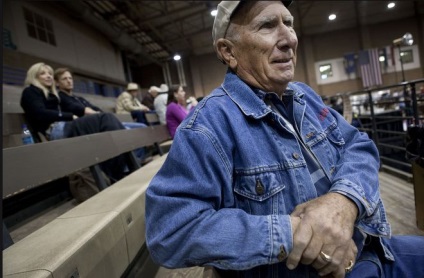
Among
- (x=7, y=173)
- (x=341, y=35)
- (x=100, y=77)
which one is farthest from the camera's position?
(x=341, y=35)

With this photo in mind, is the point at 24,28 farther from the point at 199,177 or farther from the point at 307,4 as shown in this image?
the point at 307,4

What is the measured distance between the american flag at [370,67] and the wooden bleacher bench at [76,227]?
49.4 feet

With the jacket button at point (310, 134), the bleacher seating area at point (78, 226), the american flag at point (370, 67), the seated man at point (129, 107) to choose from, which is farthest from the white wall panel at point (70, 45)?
the american flag at point (370, 67)

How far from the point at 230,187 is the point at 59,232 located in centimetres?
75

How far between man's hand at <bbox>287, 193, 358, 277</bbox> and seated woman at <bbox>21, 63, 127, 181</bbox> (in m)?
2.34

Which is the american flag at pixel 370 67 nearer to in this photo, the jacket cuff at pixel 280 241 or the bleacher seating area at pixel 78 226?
the bleacher seating area at pixel 78 226

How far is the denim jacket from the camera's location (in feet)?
2.18

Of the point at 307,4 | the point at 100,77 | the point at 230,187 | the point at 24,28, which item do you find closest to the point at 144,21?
the point at 100,77

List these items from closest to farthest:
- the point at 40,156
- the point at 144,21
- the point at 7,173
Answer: the point at 7,173
the point at 40,156
the point at 144,21

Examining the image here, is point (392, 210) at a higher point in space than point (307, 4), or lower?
lower

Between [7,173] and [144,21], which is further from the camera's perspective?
Answer: [144,21]

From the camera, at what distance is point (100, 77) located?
10.4m

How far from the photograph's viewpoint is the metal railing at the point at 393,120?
7.75 ft

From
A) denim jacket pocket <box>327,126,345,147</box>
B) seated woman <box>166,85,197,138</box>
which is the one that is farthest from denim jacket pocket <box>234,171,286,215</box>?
seated woman <box>166,85,197,138</box>
